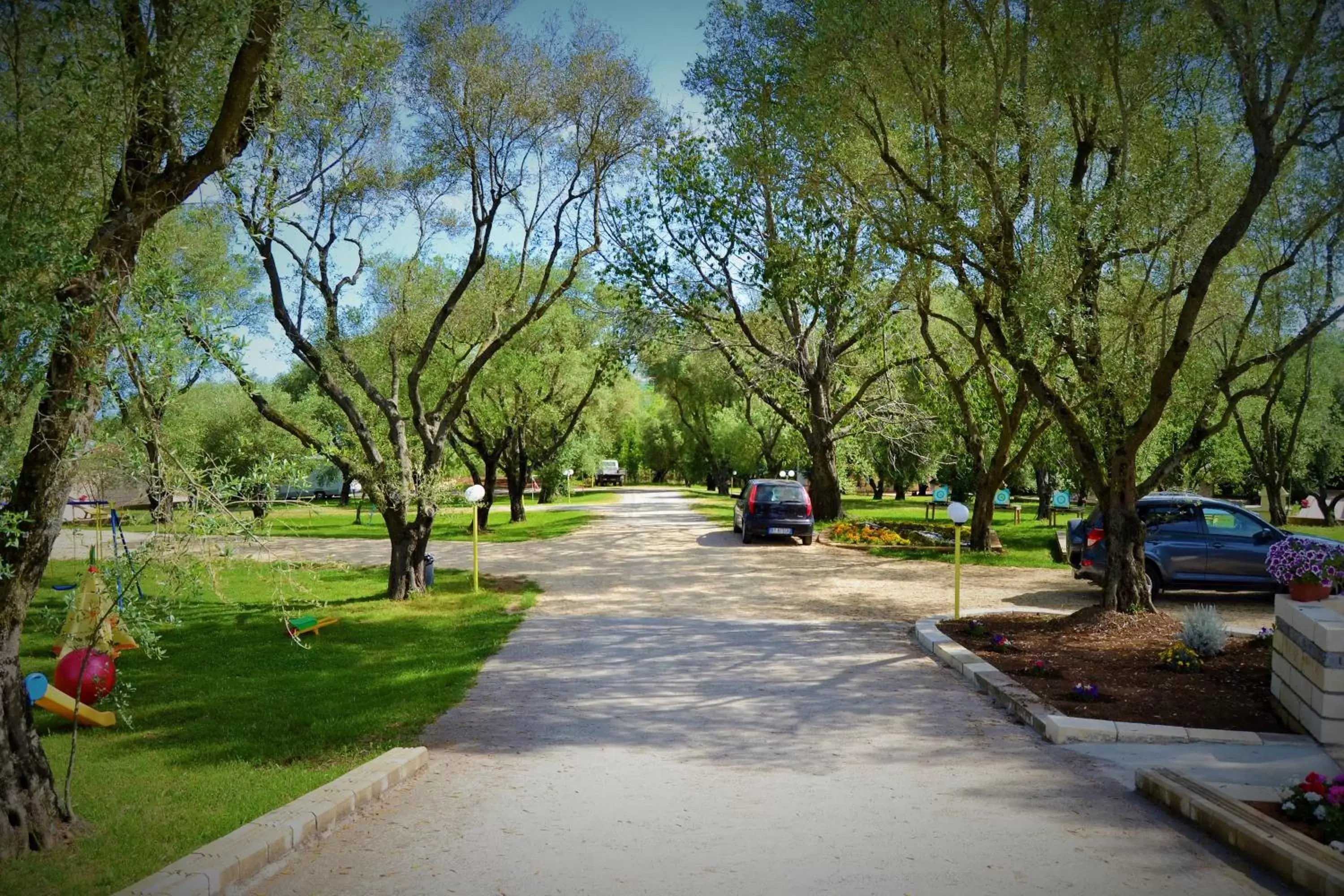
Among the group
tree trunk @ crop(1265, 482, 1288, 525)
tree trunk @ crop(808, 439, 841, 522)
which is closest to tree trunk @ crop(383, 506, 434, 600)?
tree trunk @ crop(808, 439, 841, 522)

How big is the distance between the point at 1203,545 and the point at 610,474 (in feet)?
290

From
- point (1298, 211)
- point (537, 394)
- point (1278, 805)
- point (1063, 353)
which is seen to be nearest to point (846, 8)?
point (1063, 353)

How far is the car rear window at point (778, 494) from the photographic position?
78.8 feet

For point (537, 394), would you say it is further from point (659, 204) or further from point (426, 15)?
point (426, 15)

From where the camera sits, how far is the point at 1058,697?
755 centimetres

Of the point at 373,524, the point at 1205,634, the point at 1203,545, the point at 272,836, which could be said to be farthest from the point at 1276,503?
the point at 373,524

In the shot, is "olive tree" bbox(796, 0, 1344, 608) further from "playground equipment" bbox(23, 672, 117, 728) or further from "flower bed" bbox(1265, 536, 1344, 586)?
"playground equipment" bbox(23, 672, 117, 728)

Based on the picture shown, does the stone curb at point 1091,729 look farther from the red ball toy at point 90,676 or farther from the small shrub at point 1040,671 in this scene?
the red ball toy at point 90,676

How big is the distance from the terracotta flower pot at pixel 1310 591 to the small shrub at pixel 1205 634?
142cm

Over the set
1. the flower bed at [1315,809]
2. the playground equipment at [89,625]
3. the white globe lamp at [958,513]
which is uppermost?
the white globe lamp at [958,513]

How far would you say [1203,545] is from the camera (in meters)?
13.5

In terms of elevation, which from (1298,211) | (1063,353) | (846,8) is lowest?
(1063,353)

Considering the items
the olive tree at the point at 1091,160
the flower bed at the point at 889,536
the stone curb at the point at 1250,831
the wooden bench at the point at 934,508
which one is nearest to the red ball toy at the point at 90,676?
the stone curb at the point at 1250,831

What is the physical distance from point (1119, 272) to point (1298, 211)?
3159 mm
